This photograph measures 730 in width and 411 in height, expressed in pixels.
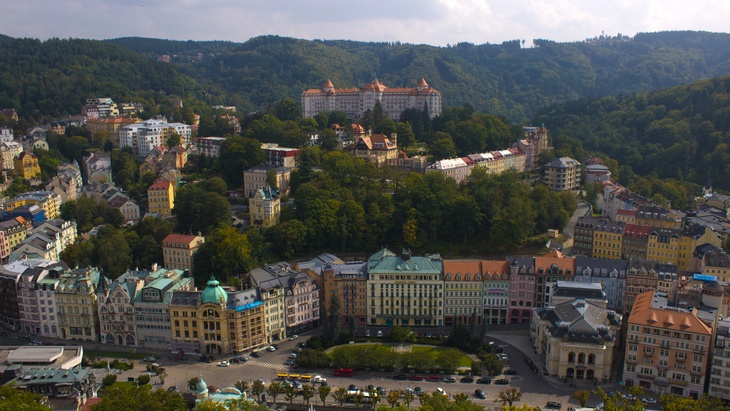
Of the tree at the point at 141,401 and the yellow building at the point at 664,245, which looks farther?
the yellow building at the point at 664,245

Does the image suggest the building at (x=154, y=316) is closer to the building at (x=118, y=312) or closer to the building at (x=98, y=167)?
the building at (x=118, y=312)

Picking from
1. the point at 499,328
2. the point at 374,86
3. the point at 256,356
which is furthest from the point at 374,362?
the point at 374,86

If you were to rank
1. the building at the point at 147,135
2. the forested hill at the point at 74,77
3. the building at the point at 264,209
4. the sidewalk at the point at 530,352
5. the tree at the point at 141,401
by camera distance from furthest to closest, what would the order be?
the forested hill at the point at 74,77 < the building at the point at 147,135 < the building at the point at 264,209 < the sidewalk at the point at 530,352 < the tree at the point at 141,401

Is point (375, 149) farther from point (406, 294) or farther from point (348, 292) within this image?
point (406, 294)

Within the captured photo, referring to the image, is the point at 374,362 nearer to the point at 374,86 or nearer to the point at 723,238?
the point at 723,238

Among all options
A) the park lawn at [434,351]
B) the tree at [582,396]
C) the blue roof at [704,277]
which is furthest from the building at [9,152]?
the blue roof at [704,277]

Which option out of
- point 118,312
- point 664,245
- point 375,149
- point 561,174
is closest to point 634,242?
point 664,245

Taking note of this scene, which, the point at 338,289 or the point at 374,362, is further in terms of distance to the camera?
the point at 338,289
